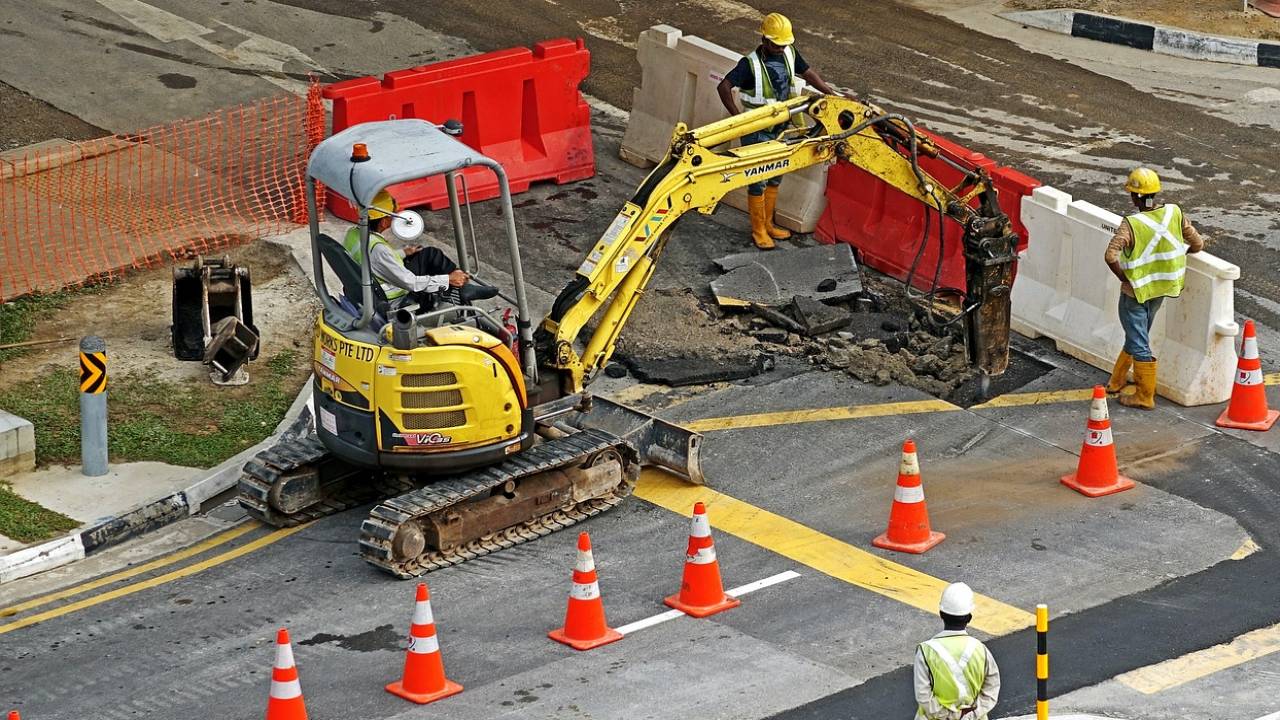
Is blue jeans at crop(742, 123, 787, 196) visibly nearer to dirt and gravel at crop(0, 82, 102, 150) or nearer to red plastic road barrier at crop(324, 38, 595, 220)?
red plastic road barrier at crop(324, 38, 595, 220)

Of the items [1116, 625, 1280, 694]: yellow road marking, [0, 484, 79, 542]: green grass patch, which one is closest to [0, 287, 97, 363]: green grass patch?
[0, 484, 79, 542]: green grass patch

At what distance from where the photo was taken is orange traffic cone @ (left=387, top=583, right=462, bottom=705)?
433 inches

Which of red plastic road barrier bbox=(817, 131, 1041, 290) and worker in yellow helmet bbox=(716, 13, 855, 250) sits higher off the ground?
worker in yellow helmet bbox=(716, 13, 855, 250)

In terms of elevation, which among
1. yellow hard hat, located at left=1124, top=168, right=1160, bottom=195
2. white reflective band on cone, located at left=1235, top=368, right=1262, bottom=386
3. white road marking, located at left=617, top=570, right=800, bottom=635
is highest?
yellow hard hat, located at left=1124, top=168, right=1160, bottom=195

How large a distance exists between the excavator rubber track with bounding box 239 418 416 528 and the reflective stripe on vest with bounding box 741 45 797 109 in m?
5.62

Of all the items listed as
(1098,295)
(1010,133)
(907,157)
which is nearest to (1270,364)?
(1098,295)

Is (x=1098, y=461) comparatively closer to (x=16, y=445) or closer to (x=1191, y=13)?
(x=16, y=445)

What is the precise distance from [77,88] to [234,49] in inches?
77.8

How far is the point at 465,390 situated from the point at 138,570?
7.96ft

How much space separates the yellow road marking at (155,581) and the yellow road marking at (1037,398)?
5215 millimetres

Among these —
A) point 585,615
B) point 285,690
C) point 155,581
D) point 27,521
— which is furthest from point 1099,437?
point 27,521

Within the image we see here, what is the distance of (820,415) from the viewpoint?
592 inches

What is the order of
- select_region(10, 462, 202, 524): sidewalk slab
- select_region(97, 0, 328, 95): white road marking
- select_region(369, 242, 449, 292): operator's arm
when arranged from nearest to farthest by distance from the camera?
1. select_region(369, 242, 449, 292): operator's arm
2. select_region(10, 462, 202, 524): sidewalk slab
3. select_region(97, 0, 328, 95): white road marking

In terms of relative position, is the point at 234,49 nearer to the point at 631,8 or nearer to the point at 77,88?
the point at 77,88
